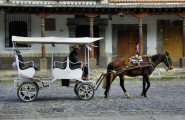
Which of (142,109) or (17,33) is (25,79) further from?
(17,33)

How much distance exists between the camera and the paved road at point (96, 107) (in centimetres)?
750

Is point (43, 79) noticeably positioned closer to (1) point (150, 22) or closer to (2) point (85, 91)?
(2) point (85, 91)

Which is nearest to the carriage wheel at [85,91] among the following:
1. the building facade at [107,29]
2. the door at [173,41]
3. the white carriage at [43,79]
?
the white carriage at [43,79]

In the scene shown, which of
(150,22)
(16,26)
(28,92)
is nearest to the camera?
(28,92)

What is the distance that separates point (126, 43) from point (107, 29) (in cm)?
164

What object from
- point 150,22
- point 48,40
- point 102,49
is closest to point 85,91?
point 48,40

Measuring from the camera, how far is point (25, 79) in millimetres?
9398

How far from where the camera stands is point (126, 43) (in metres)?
20.0

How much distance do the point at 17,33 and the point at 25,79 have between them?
9.92 metres

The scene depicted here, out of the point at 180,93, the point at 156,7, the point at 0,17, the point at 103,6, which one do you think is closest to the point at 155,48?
the point at 156,7

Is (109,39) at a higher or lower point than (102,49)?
higher

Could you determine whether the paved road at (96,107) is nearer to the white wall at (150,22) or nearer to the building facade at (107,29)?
the building facade at (107,29)

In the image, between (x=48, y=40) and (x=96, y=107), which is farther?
(x=48, y=40)

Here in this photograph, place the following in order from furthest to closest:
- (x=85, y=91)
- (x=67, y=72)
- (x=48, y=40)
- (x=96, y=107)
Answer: (x=85, y=91) < (x=67, y=72) < (x=48, y=40) < (x=96, y=107)
